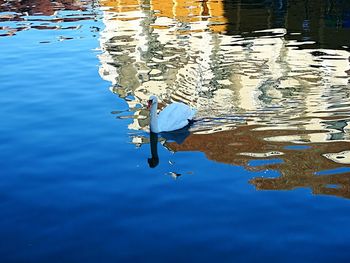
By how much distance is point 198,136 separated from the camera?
10.6m

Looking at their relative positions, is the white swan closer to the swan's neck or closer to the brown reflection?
the swan's neck

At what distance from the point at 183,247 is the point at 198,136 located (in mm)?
3790

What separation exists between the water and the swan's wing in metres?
0.20

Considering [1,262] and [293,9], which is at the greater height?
[1,262]

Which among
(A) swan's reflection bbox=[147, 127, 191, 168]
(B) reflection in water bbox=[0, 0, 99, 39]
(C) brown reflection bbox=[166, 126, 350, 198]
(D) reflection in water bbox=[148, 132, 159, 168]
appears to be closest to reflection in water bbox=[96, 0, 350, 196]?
(C) brown reflection bbox=[166, 126, 350, 198]

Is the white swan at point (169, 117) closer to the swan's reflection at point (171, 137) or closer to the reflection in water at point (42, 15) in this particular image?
the swan's reflection at point (171, 137)

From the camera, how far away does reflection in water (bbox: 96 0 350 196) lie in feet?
32.8

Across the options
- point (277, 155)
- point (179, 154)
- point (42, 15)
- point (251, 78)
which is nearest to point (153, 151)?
point (179, 154)

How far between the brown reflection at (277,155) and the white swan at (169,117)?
372mm

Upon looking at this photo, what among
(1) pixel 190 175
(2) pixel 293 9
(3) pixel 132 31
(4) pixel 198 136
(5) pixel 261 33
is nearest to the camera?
(1) pixel 190 175

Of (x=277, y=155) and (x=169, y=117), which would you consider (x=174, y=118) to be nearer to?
(x=169, y=117)

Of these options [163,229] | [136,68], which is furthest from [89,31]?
[163,229]

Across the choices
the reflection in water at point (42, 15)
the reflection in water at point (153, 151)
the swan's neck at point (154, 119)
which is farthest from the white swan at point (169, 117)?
the reflection in water at point (42, 15)

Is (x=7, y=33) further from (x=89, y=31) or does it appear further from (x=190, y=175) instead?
(x=190, y=175)
